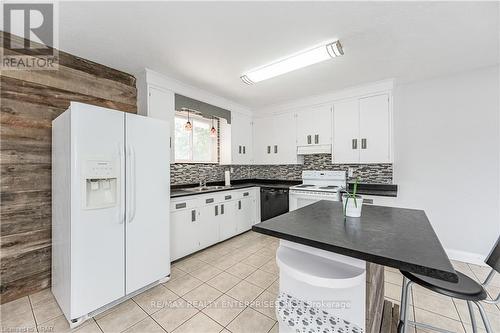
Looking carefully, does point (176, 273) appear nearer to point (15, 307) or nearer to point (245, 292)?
point (245, 292)

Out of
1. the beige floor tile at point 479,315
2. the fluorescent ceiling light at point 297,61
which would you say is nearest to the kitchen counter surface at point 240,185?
the fluorescent ceiling light at point 297,61

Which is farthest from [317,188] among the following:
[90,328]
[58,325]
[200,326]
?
[58,325]

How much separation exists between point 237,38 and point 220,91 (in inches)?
60.3

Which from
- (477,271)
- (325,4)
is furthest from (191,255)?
(477,271)

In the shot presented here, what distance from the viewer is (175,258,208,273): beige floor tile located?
2.69 meters

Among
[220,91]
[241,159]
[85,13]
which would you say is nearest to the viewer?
[85,13]

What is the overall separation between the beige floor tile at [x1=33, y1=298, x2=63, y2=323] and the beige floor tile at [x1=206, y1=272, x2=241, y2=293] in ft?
4.46

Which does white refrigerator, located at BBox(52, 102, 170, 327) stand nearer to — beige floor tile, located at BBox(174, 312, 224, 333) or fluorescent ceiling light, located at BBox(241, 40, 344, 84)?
beige floor tile, located at BBox(174, 312, 224, 333)

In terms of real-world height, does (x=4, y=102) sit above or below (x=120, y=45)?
below

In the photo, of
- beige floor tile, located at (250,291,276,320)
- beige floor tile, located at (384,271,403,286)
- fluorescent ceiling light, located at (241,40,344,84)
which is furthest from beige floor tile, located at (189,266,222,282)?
fluorescent ceiling light, located at (241,40,344,84)

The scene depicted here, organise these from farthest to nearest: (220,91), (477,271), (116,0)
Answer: (220,91) < (477,271) < (116,0)

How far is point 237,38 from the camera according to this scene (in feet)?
6.79

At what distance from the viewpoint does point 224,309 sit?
1947mm

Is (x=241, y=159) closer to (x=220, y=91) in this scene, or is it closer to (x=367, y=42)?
(x=220, y=91)
